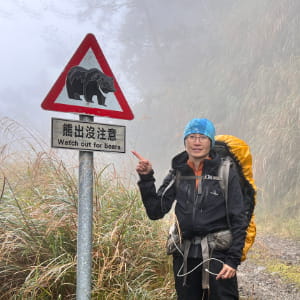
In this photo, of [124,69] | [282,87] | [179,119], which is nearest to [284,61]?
[282,87]

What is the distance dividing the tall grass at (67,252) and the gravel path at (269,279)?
3.31 feet

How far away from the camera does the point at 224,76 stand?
14.0 meters

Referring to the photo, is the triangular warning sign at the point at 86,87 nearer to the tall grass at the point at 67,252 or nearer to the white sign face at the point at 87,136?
the white sign face at the point at 87,136

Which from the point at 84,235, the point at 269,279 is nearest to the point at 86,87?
the point at 84,235

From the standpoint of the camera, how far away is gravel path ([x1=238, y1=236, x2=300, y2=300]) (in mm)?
3632

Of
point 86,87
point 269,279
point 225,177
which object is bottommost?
point 269,279

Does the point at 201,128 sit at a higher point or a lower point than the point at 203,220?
higher

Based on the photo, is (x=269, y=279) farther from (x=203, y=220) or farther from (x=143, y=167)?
(x=143, y=167)

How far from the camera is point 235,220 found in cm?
213

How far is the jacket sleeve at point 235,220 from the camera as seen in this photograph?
2.05 metres

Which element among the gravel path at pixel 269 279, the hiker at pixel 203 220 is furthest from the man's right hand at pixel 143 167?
the gravel path at pixel 269 279

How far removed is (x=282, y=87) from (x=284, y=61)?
4.73 ft

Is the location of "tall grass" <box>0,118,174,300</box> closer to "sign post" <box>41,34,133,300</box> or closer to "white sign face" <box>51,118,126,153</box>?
"sign post" <box>41,34,133,300</box>

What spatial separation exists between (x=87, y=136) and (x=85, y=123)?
0.09 m
